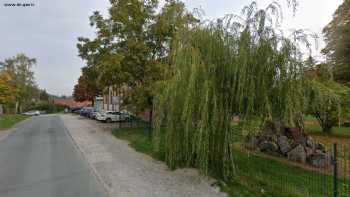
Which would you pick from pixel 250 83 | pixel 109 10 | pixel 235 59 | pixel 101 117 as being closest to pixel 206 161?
pixel 250 83

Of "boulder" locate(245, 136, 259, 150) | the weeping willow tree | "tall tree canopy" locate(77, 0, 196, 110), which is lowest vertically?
"boulder" locate(245, 136, 259, 150)

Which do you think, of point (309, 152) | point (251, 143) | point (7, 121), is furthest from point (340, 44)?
point (7, 121)

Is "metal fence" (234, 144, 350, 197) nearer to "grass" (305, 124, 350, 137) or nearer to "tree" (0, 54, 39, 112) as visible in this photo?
"grass" (305, 124, 350, 137)

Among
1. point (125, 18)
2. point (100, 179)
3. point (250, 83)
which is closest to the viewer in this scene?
point (250, 83)

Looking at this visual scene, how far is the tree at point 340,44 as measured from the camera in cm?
1652

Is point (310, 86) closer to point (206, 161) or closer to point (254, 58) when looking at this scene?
point (254, 58)

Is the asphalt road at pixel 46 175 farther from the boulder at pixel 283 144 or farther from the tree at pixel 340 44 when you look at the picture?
→ the tree at pixel 340 44

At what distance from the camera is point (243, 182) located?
226 inches

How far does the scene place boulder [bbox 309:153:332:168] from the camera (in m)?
7.67

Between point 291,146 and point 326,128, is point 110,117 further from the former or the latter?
point 291,146

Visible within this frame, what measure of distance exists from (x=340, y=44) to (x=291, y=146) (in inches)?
465

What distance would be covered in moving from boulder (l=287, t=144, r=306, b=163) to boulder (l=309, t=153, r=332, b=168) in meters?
0.32

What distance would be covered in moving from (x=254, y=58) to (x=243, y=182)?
2.89 meters

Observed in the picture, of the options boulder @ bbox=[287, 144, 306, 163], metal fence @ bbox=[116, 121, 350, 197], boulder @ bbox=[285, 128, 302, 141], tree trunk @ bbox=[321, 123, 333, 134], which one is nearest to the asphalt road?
metal fence @ bbox=[116, 121, 350, 197]
